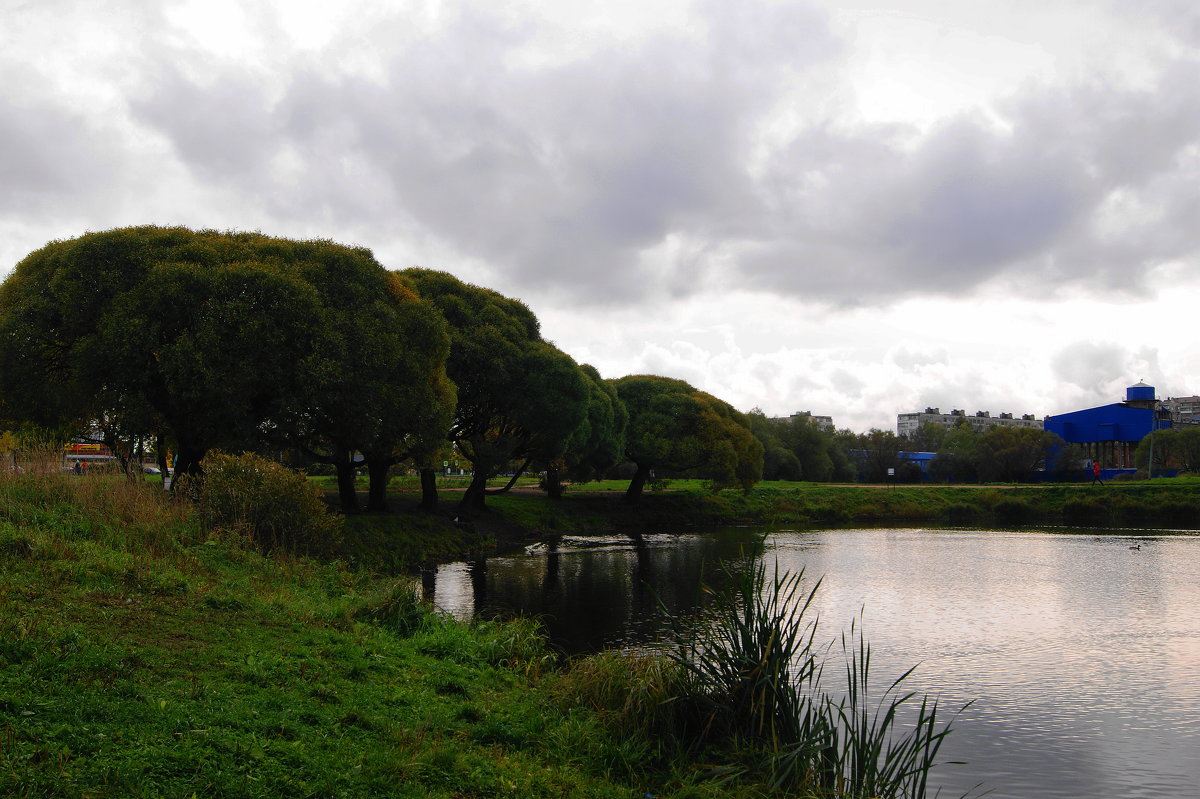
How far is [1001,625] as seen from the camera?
19609mm

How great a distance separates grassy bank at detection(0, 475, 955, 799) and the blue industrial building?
10438cm

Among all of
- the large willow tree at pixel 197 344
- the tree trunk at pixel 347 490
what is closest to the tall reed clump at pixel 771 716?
the large willow tree at pixel 197 344

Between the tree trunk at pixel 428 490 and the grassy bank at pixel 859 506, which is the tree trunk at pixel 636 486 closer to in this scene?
the grassy bank at pixel 859 506

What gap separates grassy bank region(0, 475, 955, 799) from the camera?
643 centimetres

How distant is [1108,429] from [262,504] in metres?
107

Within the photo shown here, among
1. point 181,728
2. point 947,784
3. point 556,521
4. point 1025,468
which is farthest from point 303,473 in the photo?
point 1025,468

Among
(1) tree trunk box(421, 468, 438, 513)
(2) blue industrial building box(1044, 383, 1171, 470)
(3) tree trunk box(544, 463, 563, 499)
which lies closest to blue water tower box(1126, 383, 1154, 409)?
(2) blue industrial building box(1044, 383, 1171, 470)

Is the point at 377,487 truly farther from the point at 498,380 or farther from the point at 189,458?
the point at 189,458

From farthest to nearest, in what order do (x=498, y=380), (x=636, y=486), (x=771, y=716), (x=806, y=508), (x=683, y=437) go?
(x=806, y=508) < (x=636, y=486) < (x=683, y=437) < (x=498, y=380) < (x=771, y=716)

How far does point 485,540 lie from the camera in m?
35.9

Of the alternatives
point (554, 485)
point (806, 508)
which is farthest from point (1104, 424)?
point (554, 485)

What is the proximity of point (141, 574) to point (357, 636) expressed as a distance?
3234 millimetres

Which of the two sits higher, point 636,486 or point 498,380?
point 498,380

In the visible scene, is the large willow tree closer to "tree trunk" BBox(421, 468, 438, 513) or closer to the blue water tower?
"tree trunk" BBox(421, 468, 438, 513)
